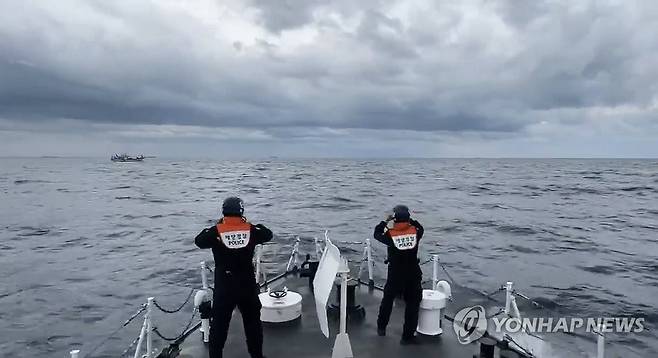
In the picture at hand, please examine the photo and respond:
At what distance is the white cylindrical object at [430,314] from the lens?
324 inches

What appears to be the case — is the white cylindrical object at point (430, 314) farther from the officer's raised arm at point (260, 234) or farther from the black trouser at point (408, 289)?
the officer's raised arm at point (260, 234)

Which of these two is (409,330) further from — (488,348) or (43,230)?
(43,230)

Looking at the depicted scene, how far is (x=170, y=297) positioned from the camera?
19.2 m

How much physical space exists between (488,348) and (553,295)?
586 inches

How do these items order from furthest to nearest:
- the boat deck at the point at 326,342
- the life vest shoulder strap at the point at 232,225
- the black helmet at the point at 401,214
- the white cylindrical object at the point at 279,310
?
the white cylindrical object at the point at 279,310 → the boat deck at the point at 326,342 → the black helmet at the point at 401,214 → the life vest shoulder strap at the point at 232,225

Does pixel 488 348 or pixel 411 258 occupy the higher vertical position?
pixel 411 258

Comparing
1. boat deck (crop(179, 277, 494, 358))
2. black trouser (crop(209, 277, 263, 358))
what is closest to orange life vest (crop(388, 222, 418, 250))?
boat deck (crop(179, 277, 494, 358))

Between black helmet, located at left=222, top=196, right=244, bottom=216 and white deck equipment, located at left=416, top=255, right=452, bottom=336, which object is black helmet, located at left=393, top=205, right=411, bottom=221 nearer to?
white deck equipment, located at left=416, top=255, right=452, bottom=336

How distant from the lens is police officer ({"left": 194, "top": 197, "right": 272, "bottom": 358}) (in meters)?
6.42

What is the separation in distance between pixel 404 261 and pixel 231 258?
2915 millimetres

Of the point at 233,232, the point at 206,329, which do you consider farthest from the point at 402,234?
the point at 206,329

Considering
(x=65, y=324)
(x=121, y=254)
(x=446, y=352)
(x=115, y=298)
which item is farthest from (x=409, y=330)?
(x=121, y=254)

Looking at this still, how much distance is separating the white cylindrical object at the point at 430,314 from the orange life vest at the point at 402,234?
1.41 metres

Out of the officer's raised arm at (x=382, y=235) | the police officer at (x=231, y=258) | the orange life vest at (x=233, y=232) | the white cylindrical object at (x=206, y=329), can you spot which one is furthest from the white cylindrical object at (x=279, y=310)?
the orange life vest at (x=233, y=232)
